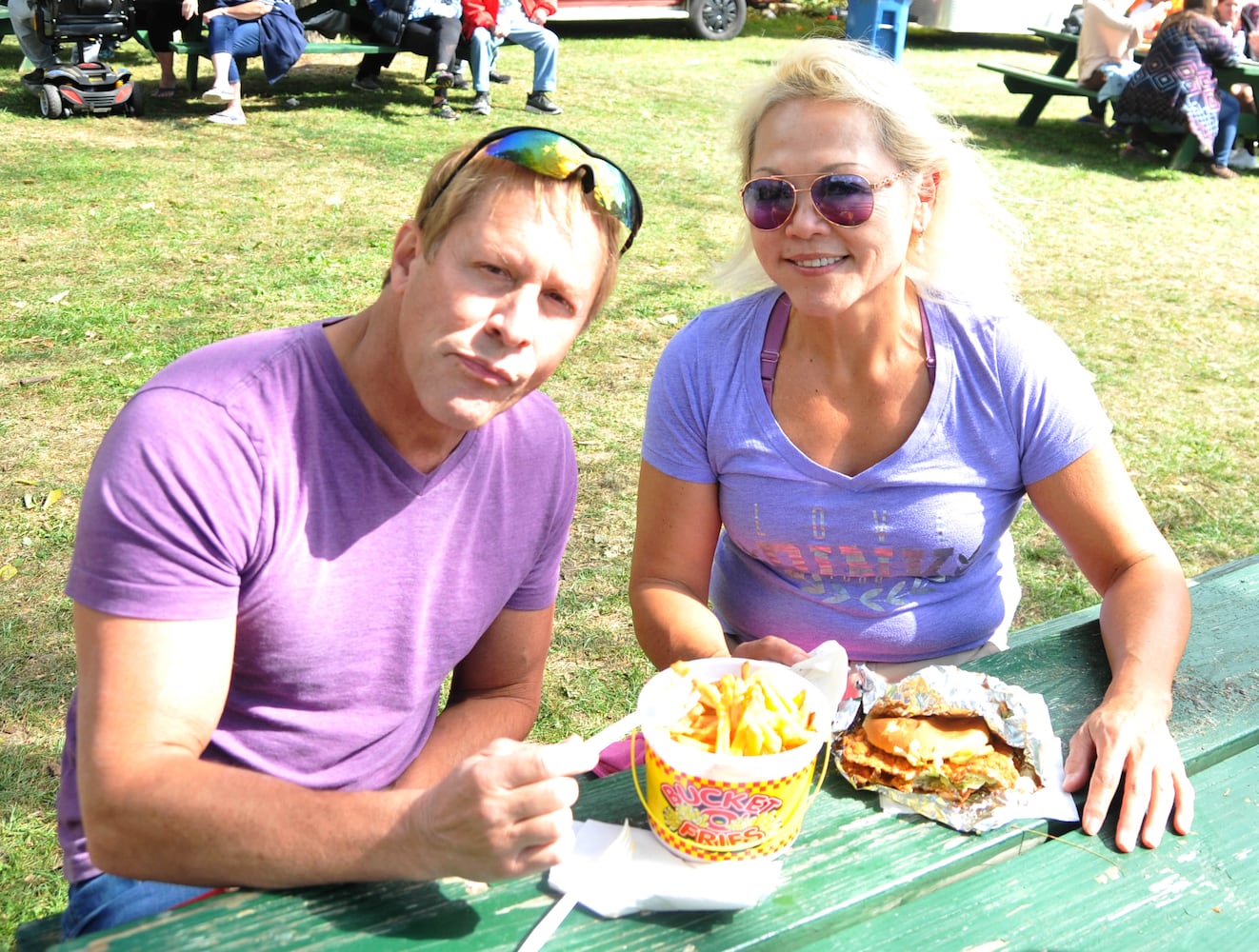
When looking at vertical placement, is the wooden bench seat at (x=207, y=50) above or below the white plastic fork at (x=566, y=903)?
above

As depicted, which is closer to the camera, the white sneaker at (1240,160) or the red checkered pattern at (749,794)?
the red checkered pattern at (749,794)

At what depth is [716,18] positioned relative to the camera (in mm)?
14891

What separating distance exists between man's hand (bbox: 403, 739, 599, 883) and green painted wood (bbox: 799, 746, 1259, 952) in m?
0.32

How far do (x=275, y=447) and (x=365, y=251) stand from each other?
541 centimetres

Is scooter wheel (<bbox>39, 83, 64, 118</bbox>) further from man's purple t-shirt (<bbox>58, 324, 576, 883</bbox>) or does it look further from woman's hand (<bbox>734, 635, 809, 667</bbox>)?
woman's hand (<bbox>734, 635, 809, 667</bbox>)

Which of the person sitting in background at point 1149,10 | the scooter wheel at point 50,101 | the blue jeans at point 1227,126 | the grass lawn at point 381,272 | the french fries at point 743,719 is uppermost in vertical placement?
the person sitting in background at point 1149,10

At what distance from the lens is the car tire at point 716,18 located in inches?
578

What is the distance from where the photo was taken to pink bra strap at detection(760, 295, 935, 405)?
2.14 meters

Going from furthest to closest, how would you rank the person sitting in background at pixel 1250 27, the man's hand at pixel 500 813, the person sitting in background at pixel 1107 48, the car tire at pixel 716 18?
the car tire at pixel 716 18
the person sitting in background at pixel 1250 27
the person sitting in background at pixel 1107 48
the man's hand at pixel 500 813

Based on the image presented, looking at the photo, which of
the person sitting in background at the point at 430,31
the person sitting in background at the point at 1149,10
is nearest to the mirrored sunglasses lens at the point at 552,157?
the person sitting in background at the point at 430,31

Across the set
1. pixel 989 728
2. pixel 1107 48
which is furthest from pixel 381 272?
pixel 1107 48

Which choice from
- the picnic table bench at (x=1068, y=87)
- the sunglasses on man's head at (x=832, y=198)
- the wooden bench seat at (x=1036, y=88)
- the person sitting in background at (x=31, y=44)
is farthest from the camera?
the wooden bench seat at (x=1036, y=88)

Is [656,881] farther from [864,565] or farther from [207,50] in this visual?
[207,50]

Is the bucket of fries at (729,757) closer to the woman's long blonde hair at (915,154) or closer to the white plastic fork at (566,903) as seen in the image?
the white plastic fork at (566,903)
